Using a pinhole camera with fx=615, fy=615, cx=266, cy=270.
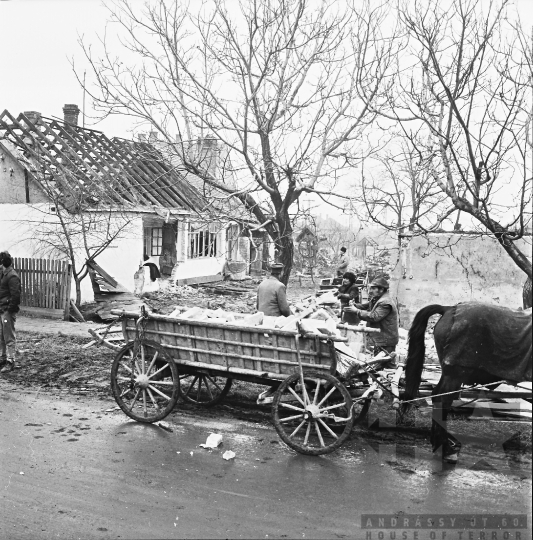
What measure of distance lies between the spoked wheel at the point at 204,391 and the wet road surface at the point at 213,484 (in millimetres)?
706

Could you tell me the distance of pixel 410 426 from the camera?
22.8ft

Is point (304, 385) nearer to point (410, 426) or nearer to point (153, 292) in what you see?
point (410, 426)

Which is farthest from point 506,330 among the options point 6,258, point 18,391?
point 6,258

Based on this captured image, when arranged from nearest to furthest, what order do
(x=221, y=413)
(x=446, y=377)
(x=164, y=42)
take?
A: (x=446, y=377), (x=221, y=413), (x=164, y=42)

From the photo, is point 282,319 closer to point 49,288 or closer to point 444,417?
point 444,417

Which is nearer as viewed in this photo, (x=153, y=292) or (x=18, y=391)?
(x=18, y=391)

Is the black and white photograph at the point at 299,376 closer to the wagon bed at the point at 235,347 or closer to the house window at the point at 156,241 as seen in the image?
the wagon bed at the point at 235,347

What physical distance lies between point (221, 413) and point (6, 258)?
4531 millimetres

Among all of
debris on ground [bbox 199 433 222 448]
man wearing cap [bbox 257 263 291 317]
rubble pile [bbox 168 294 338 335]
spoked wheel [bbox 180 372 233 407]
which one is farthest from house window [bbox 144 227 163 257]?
debris on ground [bbox 199 433 222 448]

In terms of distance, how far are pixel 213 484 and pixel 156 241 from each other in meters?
18.8

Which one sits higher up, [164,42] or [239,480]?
[164,42]

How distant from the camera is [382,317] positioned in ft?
23.7

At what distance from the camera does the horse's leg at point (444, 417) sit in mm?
6012

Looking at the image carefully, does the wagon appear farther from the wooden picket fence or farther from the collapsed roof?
the collapsed roof
